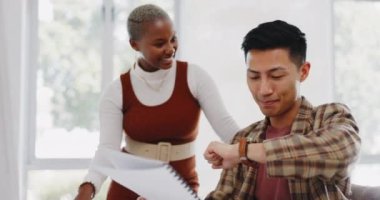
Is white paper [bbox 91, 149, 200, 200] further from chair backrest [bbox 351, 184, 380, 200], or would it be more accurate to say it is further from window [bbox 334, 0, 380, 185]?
window [bbox 334, 0, 380, 185]

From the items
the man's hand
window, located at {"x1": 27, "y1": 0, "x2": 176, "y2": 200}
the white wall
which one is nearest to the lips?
the man's hand

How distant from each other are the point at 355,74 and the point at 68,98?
6.25 ft

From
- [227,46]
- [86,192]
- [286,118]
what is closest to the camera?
[286,118]

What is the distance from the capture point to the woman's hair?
1382 millimetres

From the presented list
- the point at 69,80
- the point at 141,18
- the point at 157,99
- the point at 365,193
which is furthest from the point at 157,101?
the point at 69,80

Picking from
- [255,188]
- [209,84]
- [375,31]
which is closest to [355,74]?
[375,31]

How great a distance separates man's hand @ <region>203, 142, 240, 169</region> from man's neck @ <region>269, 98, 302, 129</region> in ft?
0.97

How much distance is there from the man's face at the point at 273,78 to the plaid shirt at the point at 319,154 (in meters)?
0.07

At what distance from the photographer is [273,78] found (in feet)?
3.42

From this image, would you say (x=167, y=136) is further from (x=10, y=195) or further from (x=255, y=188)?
(x=10, y=195)

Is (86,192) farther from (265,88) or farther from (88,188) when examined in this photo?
(265,88)

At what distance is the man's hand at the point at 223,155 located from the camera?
34.2 inches

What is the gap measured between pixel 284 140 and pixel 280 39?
0.31m

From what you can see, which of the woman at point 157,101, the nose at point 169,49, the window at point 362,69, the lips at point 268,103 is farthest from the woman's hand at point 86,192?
the window at point 362,69
